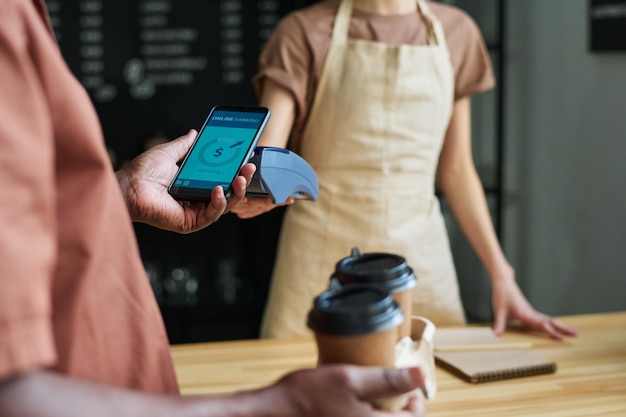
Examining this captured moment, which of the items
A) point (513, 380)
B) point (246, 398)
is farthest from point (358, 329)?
point (513, 380)

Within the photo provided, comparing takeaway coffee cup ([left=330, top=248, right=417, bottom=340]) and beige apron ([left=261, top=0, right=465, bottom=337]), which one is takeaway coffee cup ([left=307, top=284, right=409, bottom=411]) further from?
beige apron ([left=261, top=0, right=465, bottom=337])

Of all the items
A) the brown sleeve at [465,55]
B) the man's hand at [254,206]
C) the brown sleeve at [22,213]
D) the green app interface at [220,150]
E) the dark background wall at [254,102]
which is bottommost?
the dark background wall at [254,102]

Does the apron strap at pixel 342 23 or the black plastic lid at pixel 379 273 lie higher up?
the apron strap at pixel 342 23

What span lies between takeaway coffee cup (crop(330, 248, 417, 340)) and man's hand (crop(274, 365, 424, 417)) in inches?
5.2

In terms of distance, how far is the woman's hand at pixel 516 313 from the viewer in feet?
5.31

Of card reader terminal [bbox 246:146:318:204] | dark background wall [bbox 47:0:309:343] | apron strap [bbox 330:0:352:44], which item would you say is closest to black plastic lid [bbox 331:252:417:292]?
card reader terminal [bbox 246:146:318:204]

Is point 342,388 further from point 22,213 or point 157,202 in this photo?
point 157,202

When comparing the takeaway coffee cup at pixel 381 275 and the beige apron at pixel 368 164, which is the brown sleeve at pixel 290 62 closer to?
the beige apron at pixel 368 164

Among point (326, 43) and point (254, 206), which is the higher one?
point (326, 43)

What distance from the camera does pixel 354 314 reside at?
769 millimetres

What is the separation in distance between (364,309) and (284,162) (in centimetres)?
48

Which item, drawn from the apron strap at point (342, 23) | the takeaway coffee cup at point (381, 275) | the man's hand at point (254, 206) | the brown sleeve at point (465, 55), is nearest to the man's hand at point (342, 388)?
the takeaway coffee cup at point (381, 275)

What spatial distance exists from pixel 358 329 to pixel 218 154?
0.45 metres

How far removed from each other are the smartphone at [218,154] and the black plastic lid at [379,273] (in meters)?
0.24
